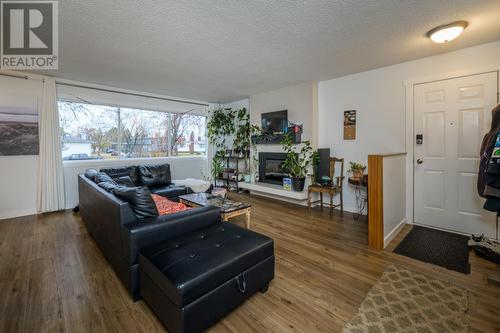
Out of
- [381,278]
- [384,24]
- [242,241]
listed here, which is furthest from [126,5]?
[381,278]

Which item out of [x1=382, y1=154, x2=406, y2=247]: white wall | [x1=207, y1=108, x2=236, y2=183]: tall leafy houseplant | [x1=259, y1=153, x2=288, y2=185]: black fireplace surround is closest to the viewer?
[x1=382, y1=154, x2=406, y2=247]: white wall

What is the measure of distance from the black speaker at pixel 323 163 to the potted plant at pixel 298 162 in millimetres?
175

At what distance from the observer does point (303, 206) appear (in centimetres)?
437

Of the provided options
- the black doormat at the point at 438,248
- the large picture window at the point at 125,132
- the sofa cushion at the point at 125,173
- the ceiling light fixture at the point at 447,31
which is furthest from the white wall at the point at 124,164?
the ceiling light fixture at the point at 447,31

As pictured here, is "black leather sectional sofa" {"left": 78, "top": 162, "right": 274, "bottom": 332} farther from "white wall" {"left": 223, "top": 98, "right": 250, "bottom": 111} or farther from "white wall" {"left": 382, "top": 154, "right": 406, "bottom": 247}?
"white wall" {"left": 223, "top": 98, "right": 250, "bottom": 111}

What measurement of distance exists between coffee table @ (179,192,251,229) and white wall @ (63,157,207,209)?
2364 mm

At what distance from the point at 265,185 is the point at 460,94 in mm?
3420

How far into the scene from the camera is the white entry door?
2836 mm

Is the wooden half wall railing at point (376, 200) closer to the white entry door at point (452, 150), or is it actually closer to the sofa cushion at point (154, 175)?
the white entry door at point (452, 150)

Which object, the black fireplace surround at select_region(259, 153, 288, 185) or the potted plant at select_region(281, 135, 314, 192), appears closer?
the potted plant at select_region(281, 135, 314, 192)

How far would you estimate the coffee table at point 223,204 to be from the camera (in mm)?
2796

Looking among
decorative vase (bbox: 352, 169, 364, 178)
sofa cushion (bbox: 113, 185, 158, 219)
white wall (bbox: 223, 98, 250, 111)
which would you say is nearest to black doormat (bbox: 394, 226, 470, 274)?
decorative vase (bbox: 352, 169, 364, 178)

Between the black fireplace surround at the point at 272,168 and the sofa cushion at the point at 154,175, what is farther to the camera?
the black fireplace surround at the point at 272,168

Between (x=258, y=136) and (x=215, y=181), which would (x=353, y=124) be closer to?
(x=258, y=136)
